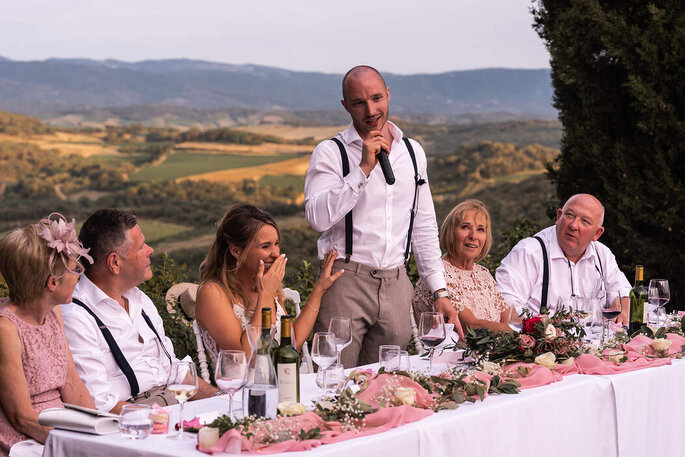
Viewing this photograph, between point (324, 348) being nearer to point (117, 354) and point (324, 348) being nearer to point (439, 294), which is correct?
point (117, 354)

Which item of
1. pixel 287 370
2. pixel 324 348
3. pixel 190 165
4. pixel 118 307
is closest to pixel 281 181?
pixel 190 165

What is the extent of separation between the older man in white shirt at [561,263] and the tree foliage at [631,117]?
2289 mm

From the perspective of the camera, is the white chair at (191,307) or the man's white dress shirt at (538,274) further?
the man's white dress shirt at (538,274)

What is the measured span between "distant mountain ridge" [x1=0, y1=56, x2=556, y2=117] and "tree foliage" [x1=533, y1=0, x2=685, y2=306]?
7.23m

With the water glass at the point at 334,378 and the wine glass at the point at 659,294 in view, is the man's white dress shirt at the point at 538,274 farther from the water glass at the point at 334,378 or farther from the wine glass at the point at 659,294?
the water glass at the point at 334,378

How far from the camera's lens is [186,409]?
2297 mm

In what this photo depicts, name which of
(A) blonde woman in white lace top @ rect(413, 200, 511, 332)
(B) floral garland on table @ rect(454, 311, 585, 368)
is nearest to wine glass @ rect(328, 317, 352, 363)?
(B) floral garland on table @ rect(454, 311, 585, 368)

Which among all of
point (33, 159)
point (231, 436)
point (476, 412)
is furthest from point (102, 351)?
point (33, 159)

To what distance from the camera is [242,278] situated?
3.21 meters

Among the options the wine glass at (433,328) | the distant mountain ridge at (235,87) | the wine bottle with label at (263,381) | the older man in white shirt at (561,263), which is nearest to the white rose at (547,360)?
the wine glass at (433,328)

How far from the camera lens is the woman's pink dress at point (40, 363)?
90.0 inches

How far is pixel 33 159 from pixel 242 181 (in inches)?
128

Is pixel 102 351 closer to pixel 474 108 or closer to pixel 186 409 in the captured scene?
pixel 186 409

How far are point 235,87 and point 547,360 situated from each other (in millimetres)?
11655
